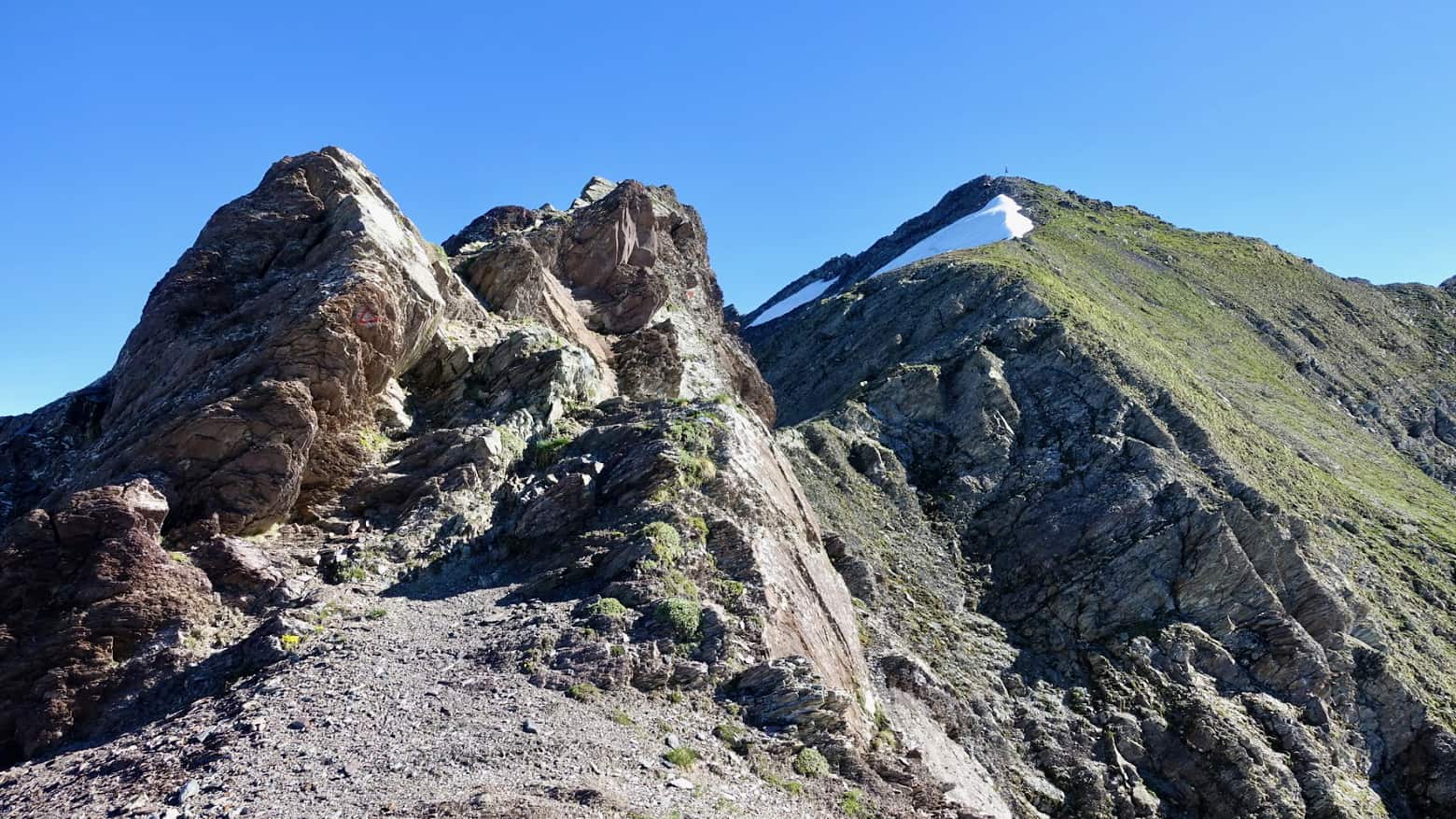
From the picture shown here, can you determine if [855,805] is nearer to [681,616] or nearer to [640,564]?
[681,616]

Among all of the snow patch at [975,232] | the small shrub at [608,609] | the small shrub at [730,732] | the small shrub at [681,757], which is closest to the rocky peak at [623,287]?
the small shrub at [608,609]

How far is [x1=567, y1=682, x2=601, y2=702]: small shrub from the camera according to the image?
12133mm

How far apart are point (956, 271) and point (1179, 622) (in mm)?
32220

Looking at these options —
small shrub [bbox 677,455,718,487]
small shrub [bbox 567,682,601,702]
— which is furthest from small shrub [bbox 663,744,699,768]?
small shrub [bbox 677,455,718,487]

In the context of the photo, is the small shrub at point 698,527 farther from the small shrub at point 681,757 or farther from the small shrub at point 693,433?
the small shrub at point 681,757

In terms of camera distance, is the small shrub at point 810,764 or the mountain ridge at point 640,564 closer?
the mountain ridge at point 640,564

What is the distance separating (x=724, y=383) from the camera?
3281 cm

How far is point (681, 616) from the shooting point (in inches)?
549

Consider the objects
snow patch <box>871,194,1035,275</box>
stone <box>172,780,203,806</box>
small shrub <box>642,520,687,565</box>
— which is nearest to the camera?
stone <box>172,780,203,806</box>

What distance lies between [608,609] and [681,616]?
4.11 ft

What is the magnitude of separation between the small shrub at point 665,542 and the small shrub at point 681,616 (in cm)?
129

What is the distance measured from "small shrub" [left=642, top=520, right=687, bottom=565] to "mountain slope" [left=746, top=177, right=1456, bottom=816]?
7856mm

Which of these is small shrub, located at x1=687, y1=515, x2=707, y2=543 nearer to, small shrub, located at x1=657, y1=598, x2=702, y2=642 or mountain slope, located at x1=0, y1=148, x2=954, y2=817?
mountain slope, located at x1=0, y1=148, x2=954, y2=817

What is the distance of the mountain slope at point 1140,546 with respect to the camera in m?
22.2
